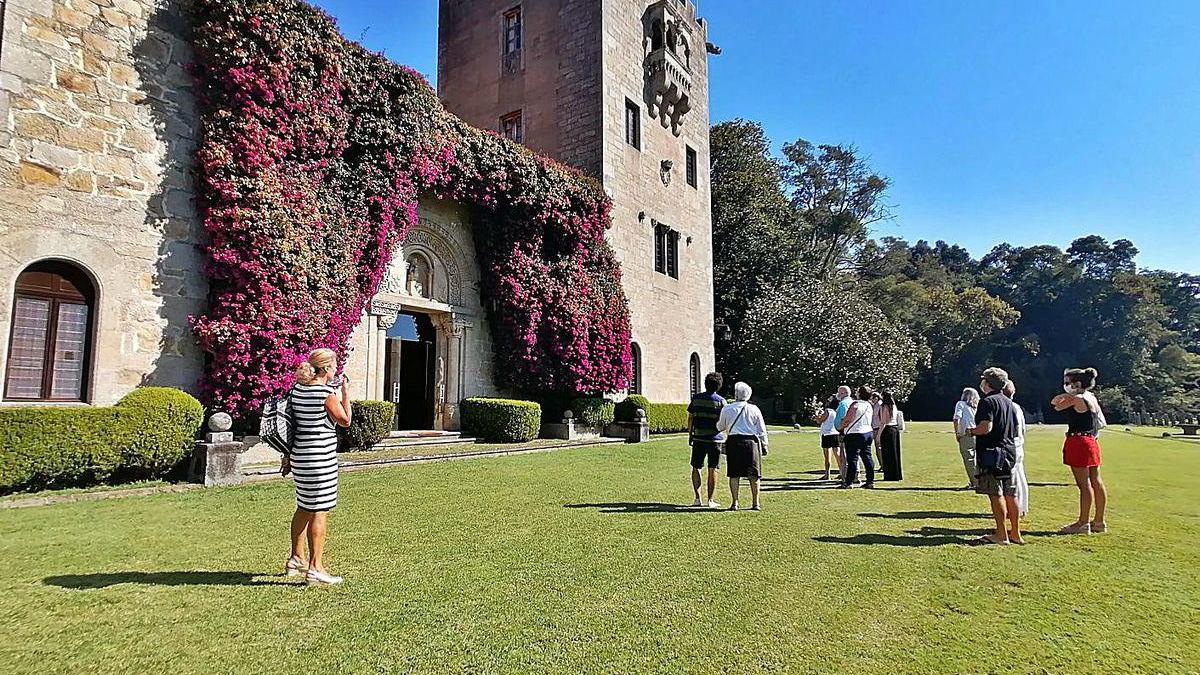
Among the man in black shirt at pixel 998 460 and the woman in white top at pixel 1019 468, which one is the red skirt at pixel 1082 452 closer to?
the woman in white top at pixel 1019 468

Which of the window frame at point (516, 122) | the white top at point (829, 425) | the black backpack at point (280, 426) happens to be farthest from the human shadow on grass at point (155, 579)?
the window frame at point (516, 122)

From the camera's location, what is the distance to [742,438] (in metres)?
6.84

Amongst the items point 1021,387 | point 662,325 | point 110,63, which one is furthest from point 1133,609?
point 1021,387

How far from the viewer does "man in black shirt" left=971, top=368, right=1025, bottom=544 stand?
556 centimetres

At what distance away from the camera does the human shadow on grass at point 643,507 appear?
690 centimetres

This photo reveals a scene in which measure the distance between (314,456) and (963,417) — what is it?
25.6 feet

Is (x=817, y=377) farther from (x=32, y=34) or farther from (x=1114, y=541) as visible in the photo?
(x=32, y=34)

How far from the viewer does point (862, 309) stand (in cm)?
3050

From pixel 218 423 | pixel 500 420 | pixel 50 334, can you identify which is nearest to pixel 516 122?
pixel 500 420

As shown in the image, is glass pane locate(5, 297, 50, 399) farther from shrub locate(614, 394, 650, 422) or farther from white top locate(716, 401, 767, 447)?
shrub locate(614, 394, 650, 422)

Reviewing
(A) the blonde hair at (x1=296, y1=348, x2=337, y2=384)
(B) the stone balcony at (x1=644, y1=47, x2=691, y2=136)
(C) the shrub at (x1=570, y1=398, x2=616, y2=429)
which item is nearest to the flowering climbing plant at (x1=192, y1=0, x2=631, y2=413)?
(C) the shrub at (x1=570, y1=398, x2=616, y2=429)

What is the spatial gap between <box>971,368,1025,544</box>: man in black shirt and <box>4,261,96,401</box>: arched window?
11.3m

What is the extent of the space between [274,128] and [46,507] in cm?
654

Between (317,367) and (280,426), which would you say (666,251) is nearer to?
(317,367)
